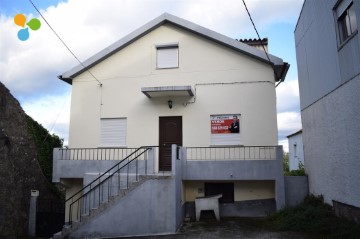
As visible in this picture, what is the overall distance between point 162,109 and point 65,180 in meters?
4.63

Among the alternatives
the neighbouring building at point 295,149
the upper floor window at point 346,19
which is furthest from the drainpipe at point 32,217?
the neighbouring building at point 295,149

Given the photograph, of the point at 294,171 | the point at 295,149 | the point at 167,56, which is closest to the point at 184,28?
the point at 167,56

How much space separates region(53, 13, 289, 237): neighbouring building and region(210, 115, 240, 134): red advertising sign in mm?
38

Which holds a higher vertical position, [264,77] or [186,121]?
[264,77]

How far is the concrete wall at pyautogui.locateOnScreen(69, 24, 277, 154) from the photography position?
11.7m

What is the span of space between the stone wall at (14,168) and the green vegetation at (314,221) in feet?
26.9

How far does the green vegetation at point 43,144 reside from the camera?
1360cm

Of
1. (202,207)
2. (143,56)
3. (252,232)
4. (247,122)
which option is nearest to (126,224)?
(202,207)

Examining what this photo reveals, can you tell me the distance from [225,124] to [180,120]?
5.84 feet

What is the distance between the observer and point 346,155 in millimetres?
7934

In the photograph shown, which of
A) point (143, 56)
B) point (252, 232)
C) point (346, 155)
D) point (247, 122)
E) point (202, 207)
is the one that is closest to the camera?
point (346, 155)

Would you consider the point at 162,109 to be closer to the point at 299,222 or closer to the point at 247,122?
the point at 247,122

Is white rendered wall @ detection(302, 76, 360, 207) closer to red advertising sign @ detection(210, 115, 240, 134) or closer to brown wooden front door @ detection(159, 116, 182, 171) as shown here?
red advertising sign @ detection(210, 115, 240, 134)

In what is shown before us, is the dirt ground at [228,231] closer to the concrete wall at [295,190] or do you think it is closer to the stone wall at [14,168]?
the concrete wall at [295,190]
